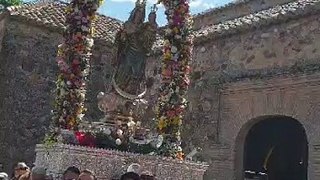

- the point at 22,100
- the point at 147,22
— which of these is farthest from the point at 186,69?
the point at 22,100

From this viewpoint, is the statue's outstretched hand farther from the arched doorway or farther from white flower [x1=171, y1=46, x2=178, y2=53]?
the arched doorway

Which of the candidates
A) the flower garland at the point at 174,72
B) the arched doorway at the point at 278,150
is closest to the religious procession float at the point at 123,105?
the flower garland at the point at 174,72

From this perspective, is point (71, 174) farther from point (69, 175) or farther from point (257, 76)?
point (257, 76)

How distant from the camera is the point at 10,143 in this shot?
14.5 m

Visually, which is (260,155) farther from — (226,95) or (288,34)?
(288,34)

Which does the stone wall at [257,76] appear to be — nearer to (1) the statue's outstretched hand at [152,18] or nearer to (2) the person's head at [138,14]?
(1) the statue's outstretched hand at [152,18]

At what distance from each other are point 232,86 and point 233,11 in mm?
4607

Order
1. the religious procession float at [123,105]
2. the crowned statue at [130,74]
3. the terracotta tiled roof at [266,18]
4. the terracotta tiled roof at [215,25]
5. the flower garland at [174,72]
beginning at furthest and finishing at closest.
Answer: the terracotta tiled roof at [215,25]
the terracotta tiled roof at [266,18]
the flower garland at [174,72]
the crowned statue at [130,74]
the religious procession float at [123,105]

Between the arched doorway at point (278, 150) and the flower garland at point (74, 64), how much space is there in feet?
15.8

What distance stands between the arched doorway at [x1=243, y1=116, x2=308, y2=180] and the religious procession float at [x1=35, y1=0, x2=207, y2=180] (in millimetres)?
3534

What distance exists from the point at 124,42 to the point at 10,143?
648cm

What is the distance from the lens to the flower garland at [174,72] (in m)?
9.15

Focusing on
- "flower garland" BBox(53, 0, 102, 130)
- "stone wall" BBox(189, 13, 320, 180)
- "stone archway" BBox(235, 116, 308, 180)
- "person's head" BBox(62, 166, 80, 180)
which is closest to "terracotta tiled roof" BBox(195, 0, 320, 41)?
"stone wall" BBox(189, 13, 320, 180)

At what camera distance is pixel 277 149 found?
12.9m
